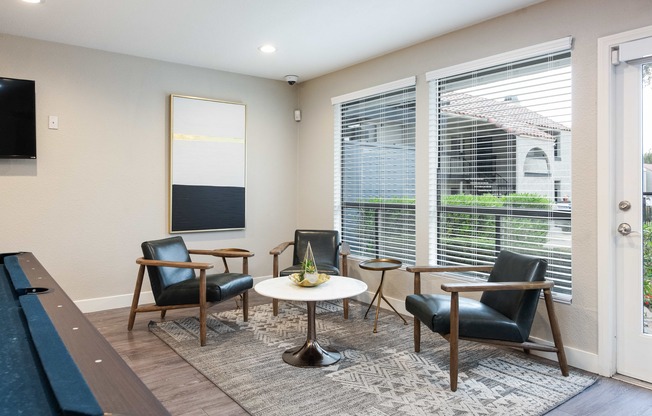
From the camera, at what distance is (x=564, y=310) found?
304 cm

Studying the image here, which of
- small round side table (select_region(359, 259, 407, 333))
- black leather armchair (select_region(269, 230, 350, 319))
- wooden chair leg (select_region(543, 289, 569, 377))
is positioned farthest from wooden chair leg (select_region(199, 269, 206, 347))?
wooden chair leg (select_region(543, 289, 569, 377))

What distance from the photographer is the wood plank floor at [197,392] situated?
2355mm

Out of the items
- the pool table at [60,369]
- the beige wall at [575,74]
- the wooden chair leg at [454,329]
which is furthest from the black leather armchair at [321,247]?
the pool table at [60,369]

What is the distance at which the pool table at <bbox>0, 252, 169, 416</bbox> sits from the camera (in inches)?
34.6

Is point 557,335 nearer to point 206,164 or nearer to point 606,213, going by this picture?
point 606,213

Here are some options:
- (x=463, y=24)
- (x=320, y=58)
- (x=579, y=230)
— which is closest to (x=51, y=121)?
(x=320, y=58)

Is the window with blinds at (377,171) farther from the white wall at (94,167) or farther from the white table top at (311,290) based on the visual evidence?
the white wall at (94,167)

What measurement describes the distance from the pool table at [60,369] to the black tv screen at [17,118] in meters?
2.72

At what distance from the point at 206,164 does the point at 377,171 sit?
1.92 meters

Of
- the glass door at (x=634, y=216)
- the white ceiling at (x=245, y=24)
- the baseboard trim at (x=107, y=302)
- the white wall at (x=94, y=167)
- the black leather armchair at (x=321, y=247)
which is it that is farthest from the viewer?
the black leather armchair at (x=321, y=247)

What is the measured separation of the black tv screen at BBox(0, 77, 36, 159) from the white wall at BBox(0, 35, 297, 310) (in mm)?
90

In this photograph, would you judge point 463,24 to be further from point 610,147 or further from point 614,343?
point 614,343

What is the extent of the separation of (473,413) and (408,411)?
34 centimetres

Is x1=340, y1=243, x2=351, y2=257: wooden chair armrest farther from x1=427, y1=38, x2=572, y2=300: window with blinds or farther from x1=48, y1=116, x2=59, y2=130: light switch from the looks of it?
x1=48, y1=116, x2=59, y2=130: light switch
